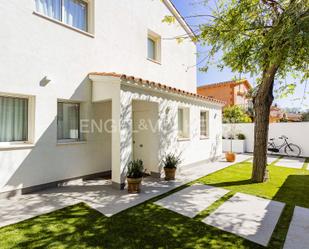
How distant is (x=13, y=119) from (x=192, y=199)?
7.31m

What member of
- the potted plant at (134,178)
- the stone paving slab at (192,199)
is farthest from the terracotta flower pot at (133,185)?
the stone paving slab at (192,199)

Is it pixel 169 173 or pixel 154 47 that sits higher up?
pixel 154 47

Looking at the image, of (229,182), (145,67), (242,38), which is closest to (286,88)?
(242,38)

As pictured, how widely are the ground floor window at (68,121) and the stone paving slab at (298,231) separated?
8.56 m

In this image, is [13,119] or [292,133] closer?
[13,119]

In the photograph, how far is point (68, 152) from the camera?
8.96 meters

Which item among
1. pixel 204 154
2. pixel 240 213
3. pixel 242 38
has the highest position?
pixel 242 38

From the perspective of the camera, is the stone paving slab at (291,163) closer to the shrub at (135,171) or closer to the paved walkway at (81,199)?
the paved walkway at (81,199)

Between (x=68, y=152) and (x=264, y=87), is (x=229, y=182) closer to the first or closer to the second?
(x=264, y=87)

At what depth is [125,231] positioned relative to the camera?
5.07 meters

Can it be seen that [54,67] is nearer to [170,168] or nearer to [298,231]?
[170,168]

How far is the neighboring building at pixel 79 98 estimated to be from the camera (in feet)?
24.7

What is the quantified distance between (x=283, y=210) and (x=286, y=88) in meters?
6.43

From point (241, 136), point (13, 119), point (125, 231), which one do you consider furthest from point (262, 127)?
point (241, 136)
